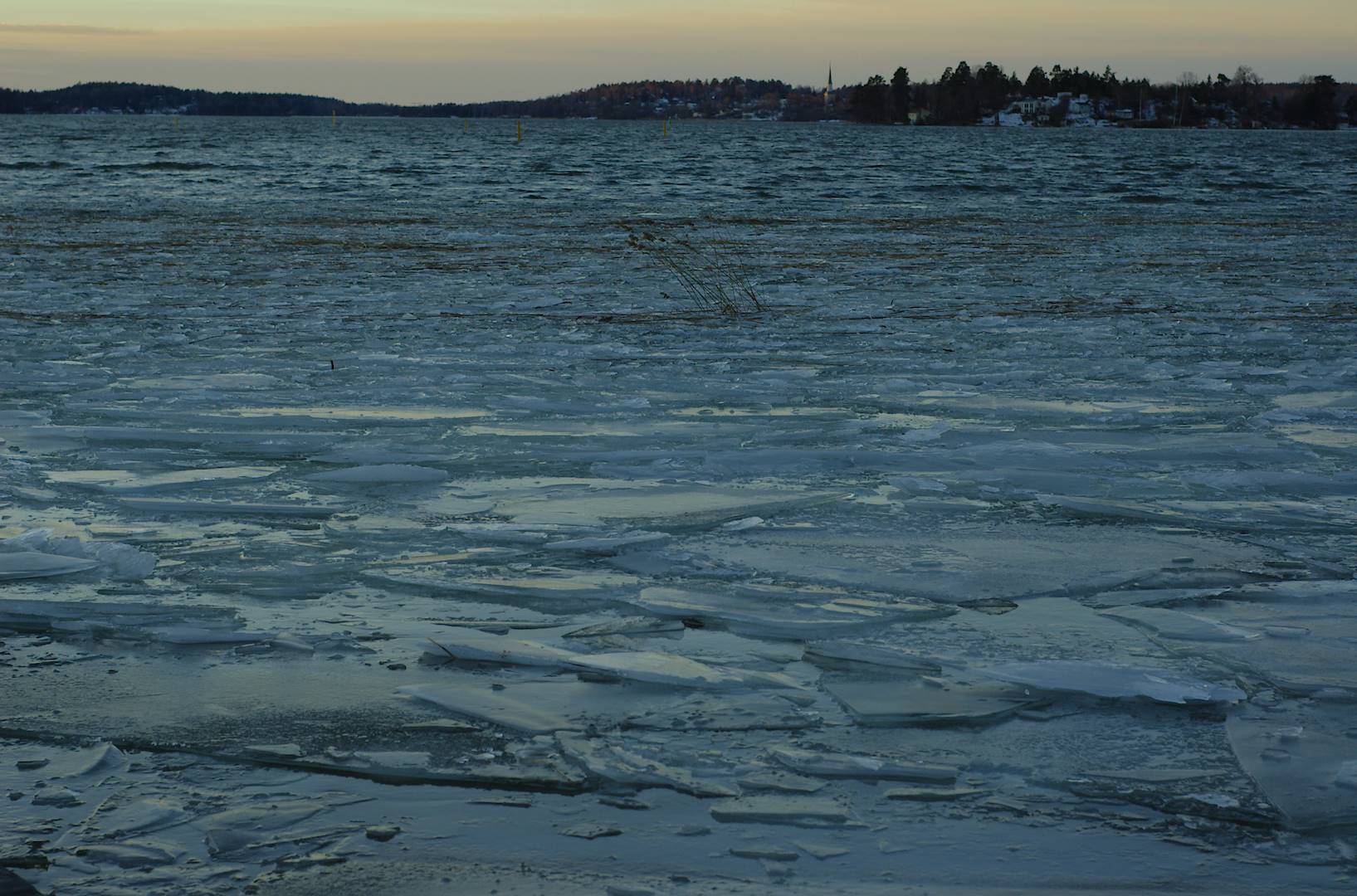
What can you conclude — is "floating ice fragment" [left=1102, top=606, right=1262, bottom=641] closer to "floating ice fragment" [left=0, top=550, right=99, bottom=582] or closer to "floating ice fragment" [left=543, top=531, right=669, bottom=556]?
"floating ice fragment" [left=543, top=531, right=669, bottom=556]

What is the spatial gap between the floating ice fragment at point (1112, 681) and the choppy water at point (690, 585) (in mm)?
11

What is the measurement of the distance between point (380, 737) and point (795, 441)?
270 centimetres

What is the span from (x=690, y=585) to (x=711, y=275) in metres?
7.38

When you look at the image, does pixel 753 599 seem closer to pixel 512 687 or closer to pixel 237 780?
pixel 512 687

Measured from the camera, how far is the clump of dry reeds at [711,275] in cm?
888

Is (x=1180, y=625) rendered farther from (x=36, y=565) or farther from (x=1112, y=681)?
(x=36, y=565)

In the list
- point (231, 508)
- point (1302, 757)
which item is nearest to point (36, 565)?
point (231, 508)

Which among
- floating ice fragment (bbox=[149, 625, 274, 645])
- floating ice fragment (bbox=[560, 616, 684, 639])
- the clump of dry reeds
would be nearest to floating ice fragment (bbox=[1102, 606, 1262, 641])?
floating ice fragment (bbox=[560, 616, 684, 639])

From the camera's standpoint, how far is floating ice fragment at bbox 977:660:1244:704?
2.49m

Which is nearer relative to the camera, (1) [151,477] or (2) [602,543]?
(2) [602,543]

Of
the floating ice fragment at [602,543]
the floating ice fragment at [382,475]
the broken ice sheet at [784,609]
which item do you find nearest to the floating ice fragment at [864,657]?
the broken ice sheet at [784,609]

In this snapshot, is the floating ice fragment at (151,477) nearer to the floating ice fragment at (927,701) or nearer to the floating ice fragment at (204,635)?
the floating ice fragment at (204,635)

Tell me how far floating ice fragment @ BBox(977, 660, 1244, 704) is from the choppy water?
0.01 meters

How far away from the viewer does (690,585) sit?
3170 millimetres
